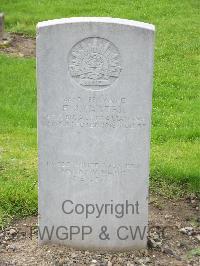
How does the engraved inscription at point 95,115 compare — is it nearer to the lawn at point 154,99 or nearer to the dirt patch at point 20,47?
the lawn at point 154,99

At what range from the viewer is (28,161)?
6.90m

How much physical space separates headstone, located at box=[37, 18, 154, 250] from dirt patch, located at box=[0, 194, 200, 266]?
106 mm

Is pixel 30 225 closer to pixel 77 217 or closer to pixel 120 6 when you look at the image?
pixel 77 217

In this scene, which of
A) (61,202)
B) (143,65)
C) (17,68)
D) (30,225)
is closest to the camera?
(143,65)

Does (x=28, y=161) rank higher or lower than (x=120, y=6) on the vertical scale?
lower

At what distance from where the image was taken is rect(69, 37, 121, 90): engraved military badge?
4.64m

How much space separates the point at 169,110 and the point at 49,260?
4.44 m

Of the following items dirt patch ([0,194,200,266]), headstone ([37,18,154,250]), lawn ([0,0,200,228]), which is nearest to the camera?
headstone ([37,18,154,250])

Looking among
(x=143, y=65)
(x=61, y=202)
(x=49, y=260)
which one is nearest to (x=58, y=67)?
(x=143, y=65)

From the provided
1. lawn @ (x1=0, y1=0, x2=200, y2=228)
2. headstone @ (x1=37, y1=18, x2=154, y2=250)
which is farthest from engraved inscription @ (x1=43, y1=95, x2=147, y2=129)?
lawn @ (x1=0, y1=0, x2=200, y2=228)

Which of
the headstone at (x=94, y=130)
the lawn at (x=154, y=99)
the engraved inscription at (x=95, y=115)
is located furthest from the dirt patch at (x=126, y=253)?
the engraved inscription at (x=95, y=115)

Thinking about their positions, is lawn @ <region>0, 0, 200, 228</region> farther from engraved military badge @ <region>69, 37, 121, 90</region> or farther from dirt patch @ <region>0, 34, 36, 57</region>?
engraved military badge @ <region>69, 37, 121, 90</region>

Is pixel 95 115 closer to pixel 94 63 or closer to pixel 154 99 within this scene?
pixel 94 63

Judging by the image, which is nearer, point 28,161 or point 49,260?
point 49,260
